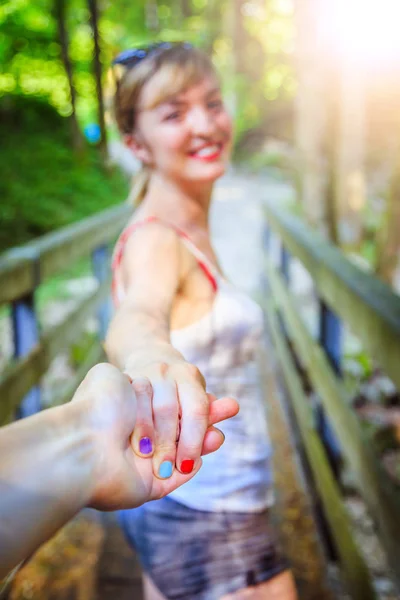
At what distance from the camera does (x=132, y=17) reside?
14.8 meters

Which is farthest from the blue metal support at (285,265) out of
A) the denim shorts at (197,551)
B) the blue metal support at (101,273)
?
the denim shorts at (197,551)

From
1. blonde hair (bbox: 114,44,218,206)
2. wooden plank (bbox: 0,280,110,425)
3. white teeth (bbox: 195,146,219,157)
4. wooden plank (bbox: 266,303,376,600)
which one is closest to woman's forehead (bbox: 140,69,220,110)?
blonde hair (bbox: 114,44,218,206)

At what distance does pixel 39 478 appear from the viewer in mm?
405

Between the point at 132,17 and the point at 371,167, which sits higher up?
the point at 132,17

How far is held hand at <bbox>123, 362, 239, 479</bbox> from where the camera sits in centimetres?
54

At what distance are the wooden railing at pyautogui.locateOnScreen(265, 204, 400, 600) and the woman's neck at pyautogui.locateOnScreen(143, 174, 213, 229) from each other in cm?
47

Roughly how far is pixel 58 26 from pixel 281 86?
11.1 m

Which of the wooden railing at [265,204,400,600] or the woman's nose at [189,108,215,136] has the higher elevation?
the woman's nose at [189,108,215,136]

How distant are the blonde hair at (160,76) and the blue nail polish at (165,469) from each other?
89cm

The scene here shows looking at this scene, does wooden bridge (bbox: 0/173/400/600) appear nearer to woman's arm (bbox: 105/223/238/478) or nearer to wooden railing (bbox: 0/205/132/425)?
wooden railing (bbox: 0/205/132/425)

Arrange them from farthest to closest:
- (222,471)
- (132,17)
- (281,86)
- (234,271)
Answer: (281,86)
(132,17)
(234,271)
(222,471)

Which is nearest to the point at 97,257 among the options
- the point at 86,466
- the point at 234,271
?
the point at 86,466

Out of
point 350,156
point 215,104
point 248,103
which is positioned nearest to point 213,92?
point 215,104

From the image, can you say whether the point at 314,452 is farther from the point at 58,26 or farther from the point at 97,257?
the point at 58,26
